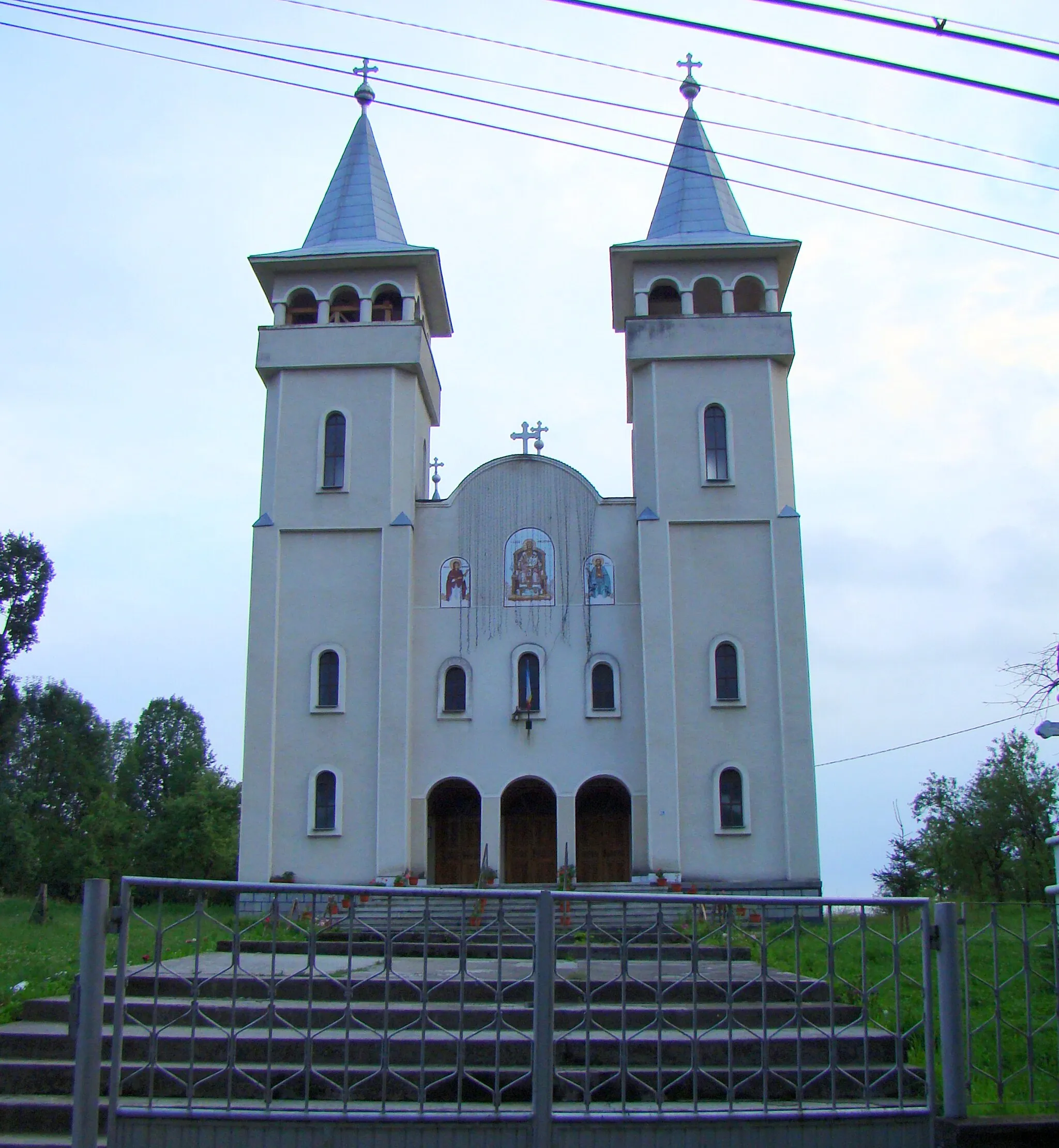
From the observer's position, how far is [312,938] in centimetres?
676

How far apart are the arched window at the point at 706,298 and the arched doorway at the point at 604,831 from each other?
9331 millimetres

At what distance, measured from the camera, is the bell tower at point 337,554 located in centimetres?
2005

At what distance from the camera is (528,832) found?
2130cm

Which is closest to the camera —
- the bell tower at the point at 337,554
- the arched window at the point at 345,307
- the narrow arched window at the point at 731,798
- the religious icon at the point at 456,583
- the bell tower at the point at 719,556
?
the bell tower at the point at 719,556

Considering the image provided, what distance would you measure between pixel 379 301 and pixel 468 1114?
1892cm

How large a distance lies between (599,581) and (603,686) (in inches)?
74.7

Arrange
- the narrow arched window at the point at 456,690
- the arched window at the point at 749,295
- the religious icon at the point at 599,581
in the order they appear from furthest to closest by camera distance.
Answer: the arched window at the point at 749,295 < the religious icon at the point at 599,581 < the narrow arched window at the point at 456,690

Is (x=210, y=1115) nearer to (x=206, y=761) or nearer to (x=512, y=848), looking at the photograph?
(x=512, y=848)

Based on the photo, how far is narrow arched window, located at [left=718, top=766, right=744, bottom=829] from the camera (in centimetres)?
1991

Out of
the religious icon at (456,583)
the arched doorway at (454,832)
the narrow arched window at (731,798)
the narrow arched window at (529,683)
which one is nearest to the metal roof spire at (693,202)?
the religious icon at (456,583)

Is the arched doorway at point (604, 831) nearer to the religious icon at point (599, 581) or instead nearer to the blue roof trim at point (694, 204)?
the religious icon at point (599, 581)

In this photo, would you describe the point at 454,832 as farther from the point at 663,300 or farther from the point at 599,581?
the point at 663,300

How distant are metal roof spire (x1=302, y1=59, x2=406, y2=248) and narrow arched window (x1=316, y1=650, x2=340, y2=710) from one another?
26.0ft

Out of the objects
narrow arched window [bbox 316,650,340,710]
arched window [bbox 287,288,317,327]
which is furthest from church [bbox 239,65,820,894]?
arched window [bbox 287,288,317,327]
